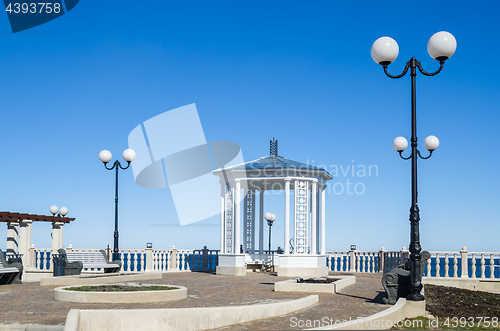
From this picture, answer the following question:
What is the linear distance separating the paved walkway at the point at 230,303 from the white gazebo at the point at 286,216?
458 centimetres

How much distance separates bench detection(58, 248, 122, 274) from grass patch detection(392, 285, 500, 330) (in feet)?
33.2

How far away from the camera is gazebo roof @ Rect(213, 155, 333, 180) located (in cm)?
1964

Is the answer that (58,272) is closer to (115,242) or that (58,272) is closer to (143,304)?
(115,242)

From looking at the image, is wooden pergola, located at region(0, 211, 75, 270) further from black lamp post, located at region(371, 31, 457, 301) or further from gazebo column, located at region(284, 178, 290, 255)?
black lamp post, located at region(371, 31, 457, 301)

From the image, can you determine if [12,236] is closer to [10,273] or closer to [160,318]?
[10,273]

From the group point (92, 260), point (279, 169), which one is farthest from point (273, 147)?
point (92, 260)

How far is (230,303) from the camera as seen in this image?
10453mm

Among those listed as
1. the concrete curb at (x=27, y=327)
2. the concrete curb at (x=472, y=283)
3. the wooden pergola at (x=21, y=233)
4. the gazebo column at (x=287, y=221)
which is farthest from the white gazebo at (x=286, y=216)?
the concrete curb at (x=27, y=327)

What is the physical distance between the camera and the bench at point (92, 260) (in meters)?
17.1

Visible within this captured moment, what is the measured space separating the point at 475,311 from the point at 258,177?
10392 mm

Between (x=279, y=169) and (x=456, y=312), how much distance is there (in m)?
9.96

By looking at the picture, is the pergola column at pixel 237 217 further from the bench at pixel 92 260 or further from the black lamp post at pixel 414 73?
the black lamp post at pixel 414 73

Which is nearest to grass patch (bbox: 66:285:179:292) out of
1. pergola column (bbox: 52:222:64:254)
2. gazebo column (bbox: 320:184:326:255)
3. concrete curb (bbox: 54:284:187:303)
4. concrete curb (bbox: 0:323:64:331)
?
concrete curb (bbox: 54:284:187:303)

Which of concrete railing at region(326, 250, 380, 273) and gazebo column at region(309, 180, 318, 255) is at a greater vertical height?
gazebo column at region(309, 180, 318, 255)
